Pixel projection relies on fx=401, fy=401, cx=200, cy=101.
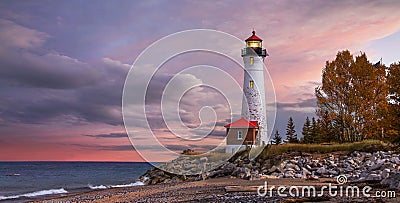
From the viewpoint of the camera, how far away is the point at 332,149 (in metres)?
31.3

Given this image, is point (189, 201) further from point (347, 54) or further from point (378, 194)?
point (347, 54)

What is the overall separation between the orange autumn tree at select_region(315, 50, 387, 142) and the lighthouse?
643cm

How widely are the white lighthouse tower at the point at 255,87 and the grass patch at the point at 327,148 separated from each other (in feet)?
26.4

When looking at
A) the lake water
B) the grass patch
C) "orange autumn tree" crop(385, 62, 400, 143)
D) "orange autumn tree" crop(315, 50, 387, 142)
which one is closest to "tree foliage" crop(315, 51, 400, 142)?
"orange autumn tree" crop(315, 50, 387, 142)

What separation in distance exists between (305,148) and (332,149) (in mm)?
2141

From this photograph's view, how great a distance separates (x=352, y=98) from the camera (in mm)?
37344

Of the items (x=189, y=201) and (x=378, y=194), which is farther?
(x=189, y=201)

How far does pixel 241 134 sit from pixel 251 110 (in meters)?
2.79

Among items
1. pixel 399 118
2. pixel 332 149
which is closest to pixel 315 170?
pixel 332 149

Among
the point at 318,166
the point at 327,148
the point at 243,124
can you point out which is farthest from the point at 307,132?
the point at 318,166

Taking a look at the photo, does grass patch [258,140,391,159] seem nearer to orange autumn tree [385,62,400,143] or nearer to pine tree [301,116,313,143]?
orange autumn tree [385,62,400,143]

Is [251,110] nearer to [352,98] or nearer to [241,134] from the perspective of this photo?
[241,134]

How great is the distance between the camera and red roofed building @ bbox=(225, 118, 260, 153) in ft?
139

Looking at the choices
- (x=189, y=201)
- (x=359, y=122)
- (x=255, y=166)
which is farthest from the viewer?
(x=359, y=122)
